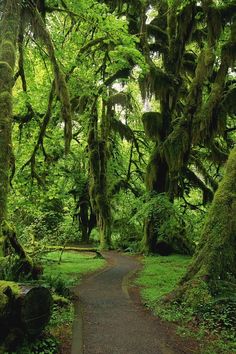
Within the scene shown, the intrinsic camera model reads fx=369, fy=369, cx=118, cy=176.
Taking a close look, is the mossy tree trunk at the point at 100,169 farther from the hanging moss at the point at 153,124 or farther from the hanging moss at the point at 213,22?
the hanging moss at the point at 213,22

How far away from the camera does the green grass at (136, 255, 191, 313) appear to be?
909 cm

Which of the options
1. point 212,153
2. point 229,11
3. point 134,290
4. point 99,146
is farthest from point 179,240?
point 229,11

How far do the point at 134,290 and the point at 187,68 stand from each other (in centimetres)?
1273

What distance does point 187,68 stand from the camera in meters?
19.0

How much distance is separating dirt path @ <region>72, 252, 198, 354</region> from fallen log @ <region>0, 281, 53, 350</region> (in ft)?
2.46

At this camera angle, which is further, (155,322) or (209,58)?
(209,58)

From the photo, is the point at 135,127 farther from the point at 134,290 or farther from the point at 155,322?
the point at 155,322

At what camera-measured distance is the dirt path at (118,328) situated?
575 centimetres

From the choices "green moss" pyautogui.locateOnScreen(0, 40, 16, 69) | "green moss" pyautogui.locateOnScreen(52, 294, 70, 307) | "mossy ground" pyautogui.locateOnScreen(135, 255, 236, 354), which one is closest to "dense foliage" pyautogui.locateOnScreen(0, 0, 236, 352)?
"green moss" pyautogui.locateOnScreen(0, 40, 16, 69)

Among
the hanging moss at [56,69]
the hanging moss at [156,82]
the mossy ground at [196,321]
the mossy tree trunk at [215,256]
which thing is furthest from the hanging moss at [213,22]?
the mossy ground at [196,321]

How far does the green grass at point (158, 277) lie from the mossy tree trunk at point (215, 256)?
919 mm

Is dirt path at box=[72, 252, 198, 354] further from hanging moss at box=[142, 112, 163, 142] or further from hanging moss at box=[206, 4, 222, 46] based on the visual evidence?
hanging moss at box=[142, 112, 163, 142]

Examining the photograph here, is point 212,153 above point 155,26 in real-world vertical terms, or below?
below

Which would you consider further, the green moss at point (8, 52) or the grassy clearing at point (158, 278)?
the grassy clearing at point (158, 278)
